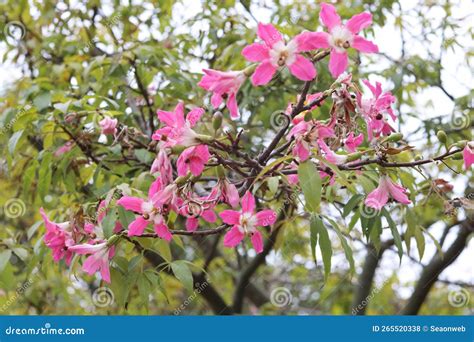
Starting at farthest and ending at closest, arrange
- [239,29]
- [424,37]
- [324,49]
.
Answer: [424,37]
[239,29]
[324,49]

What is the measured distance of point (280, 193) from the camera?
6.52 feet

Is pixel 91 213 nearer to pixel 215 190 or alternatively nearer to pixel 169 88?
pixel 215 190

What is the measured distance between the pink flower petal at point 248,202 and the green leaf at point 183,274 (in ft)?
0.81

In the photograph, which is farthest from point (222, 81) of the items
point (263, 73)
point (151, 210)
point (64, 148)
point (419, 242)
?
point (64, 148)

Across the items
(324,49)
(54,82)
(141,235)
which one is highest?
(324,49)

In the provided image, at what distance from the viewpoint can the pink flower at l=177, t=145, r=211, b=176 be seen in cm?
120

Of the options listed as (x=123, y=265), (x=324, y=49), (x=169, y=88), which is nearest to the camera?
(x=324, y=49)

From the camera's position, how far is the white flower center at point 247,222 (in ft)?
4.50

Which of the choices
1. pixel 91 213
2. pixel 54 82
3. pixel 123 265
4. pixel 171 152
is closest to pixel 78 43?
pixel 54 82

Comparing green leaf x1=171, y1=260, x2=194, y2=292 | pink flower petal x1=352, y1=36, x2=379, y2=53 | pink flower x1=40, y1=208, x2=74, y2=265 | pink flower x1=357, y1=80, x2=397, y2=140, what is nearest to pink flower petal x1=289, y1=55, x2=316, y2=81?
pink flower petal x1=352, y1=36, x2=379, y2=53

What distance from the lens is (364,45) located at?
1209mm

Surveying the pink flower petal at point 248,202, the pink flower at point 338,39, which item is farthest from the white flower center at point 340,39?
the pink flower petal at point 248,202

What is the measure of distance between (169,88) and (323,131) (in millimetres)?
1393

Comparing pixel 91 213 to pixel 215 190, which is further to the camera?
pixel 91 213
